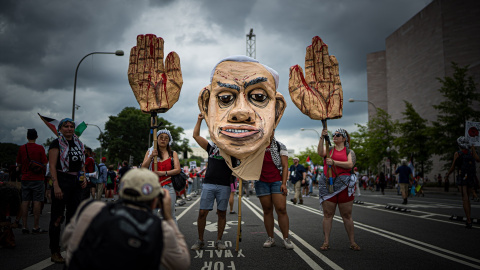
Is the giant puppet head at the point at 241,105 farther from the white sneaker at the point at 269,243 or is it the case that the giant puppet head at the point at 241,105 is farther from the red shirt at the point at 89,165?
the red shirt at the point at 89,165

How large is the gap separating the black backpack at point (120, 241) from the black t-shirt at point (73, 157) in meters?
3.10

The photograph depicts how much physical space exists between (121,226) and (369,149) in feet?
140

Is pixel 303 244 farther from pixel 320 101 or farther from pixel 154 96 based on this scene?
pixel 154 96

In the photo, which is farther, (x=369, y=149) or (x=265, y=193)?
(x=369, y=149)

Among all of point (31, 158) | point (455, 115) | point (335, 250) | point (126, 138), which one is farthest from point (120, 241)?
point (126, 138)

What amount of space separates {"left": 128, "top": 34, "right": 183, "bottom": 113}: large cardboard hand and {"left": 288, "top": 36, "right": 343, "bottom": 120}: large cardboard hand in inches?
74.5

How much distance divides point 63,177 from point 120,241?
10.9ft

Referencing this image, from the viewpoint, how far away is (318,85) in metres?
5.87

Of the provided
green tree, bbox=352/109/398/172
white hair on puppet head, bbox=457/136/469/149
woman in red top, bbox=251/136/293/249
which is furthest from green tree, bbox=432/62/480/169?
woman in red top, bbox=251/136/293/249

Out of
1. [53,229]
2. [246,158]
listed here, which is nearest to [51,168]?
[53,229]

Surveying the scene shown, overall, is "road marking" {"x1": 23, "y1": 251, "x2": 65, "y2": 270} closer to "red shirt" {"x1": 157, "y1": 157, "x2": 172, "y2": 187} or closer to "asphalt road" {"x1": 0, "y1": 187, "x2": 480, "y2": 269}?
"asphalt road" {"x1": 0, "y1": 187, "x2": 480, "y2": 269}

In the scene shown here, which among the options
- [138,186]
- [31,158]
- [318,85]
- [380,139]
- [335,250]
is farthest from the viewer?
[380,139]

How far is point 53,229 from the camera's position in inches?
179

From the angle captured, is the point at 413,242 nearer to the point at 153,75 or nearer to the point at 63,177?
the point at 153,75
